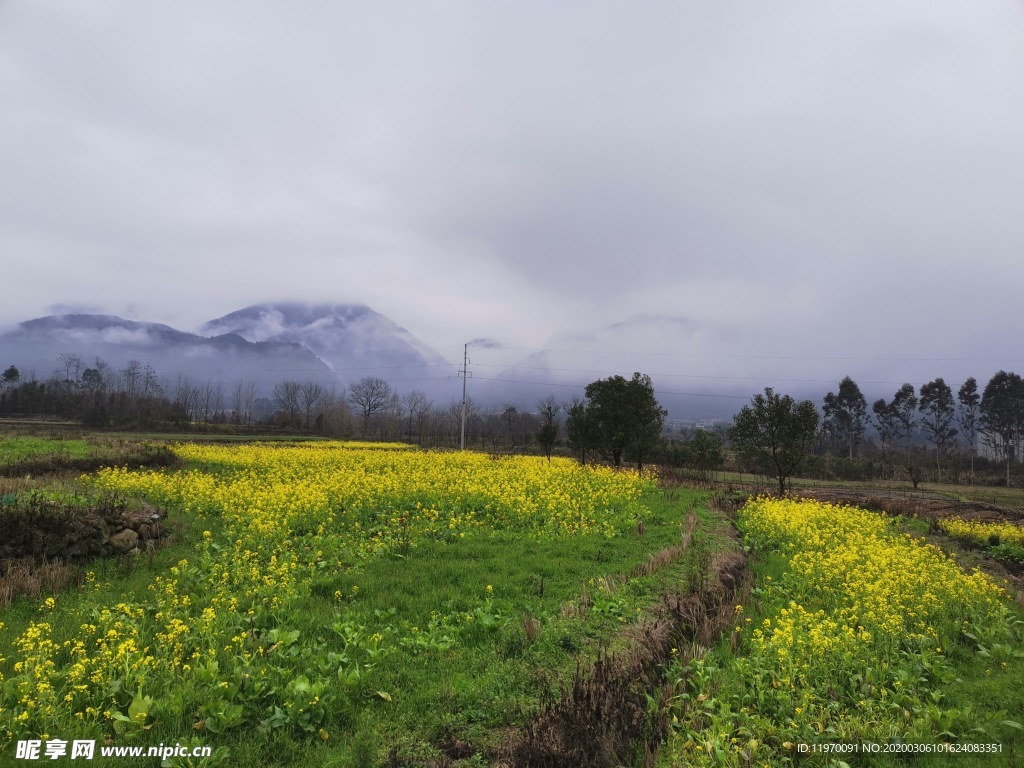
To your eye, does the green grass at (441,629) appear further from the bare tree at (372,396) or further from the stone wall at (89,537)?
the bare tree at (372,396)

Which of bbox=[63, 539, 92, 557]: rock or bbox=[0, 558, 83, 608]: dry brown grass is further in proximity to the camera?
bbox=[63, 539, 92, 557]: rock

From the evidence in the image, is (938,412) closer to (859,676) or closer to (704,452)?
(704,452)

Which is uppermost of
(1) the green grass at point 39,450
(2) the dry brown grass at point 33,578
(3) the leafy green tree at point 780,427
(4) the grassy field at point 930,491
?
(3) the leafy green tree at point 780,427

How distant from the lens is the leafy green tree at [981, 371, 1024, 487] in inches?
3061

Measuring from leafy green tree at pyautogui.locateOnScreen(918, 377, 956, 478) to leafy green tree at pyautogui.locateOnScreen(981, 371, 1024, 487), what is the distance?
16.0ft

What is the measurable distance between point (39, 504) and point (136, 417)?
6542cm

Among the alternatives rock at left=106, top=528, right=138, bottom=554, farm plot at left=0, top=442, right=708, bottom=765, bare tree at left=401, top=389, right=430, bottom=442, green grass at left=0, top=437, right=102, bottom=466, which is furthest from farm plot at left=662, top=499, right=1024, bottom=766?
bare tree at left=401, top=389, right=430, bottom=442

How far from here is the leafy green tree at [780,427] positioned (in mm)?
27152

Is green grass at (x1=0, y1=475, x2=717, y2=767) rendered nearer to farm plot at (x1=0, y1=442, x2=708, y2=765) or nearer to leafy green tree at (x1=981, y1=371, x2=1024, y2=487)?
farm plot at (x1=0, y1=442, x2=708, y2=765)

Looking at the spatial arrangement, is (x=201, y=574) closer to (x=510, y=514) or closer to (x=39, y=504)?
(x=39, y=504)

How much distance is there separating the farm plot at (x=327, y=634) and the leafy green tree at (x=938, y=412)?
9180cm

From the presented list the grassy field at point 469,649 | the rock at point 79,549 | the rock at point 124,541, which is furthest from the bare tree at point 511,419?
the rock at point 79,549

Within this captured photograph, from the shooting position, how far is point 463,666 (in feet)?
21.0

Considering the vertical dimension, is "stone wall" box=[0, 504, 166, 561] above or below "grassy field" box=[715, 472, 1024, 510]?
above
